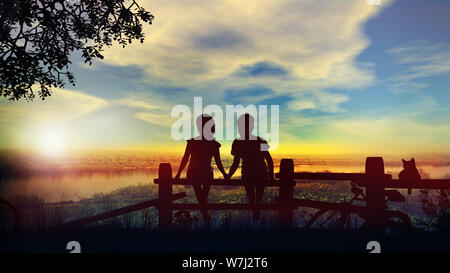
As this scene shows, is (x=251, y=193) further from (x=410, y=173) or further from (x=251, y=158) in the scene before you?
(x=410, y=173)

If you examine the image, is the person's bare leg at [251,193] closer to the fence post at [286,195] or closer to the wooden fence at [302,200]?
the wooden fence at [302,200]

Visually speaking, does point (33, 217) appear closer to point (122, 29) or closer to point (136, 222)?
point (136, 222)

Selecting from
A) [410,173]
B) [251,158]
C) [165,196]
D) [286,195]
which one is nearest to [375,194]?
[410,173]

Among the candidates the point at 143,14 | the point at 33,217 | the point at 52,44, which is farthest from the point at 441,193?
the point at 52,44

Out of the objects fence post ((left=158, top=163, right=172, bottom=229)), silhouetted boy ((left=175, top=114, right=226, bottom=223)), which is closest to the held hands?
silhouetted boy ((left=175, top=114, right=226, bottom=223))

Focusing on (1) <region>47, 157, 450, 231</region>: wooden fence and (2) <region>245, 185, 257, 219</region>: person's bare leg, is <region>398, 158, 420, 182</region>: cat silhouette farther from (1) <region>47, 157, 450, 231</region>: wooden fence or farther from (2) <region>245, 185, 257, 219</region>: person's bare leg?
(2) <region>245, 185, 257, 219</region>: person's bare leg

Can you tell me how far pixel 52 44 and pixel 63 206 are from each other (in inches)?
230

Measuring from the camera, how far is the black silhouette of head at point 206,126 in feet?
30.3

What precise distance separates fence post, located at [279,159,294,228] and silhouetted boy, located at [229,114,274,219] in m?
0.52

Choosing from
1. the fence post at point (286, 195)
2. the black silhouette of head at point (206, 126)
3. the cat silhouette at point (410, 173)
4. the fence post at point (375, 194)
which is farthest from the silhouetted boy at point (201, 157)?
the cat silhouette at point (410, 173)

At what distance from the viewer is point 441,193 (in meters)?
9.48

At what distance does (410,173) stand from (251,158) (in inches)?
152

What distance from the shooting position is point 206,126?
369 inches

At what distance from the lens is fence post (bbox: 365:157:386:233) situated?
9.14m
